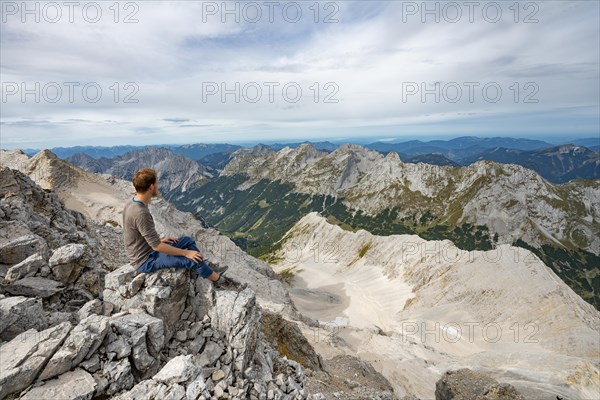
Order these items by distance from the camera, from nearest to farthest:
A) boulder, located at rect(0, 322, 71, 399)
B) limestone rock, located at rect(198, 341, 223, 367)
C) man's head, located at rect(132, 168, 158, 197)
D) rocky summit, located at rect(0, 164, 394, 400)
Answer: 1. boulder, located at rect(0, 322, 71, 399)
2. rocky summit, located at rect(0, 164, 394, 400)
3. man's head, located at rect(132, 168, 158, 197)
4. limestone rock, located at rect(198, 341, 223, 367)

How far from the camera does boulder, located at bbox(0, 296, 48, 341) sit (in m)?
10.5

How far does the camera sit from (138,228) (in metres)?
11.3

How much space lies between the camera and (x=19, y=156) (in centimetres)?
7781

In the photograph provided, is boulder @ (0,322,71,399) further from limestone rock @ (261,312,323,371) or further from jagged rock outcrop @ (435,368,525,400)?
jagged rock outcrop @ (435,368,525,400)

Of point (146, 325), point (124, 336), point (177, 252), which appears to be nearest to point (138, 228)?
point (177, 252)

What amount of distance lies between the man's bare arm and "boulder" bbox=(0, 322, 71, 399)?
11.4 ft

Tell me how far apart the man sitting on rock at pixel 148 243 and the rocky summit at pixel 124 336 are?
506 millimetres

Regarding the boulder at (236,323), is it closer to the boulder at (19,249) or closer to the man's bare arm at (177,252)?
the man's bare arm at (177,252)

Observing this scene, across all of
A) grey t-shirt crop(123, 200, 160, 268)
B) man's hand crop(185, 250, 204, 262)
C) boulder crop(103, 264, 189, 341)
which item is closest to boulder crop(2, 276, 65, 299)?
boulder crop(103, 264, 189, 341)

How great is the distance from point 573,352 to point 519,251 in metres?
32.5

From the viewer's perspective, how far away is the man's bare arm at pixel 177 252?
1150 centimetres

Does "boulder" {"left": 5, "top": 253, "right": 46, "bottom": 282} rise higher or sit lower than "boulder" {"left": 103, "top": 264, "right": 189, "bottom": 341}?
higher

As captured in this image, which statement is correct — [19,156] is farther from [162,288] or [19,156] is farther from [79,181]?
[162,288]

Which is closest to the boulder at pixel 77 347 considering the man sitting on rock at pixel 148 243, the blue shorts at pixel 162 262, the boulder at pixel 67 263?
the blue shorts at pixel 162 262
